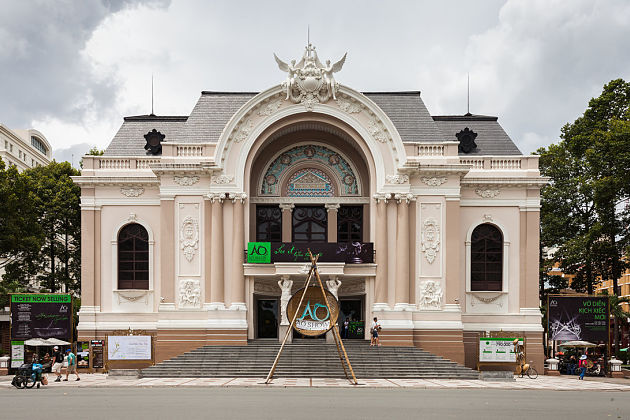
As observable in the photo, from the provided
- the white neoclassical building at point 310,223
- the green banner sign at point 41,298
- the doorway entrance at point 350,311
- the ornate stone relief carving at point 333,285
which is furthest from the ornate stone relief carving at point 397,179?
the green banner sign at point 41,298

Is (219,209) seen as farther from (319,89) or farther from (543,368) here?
(543,368)

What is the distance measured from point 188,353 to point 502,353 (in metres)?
16.3

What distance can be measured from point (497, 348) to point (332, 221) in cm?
1265

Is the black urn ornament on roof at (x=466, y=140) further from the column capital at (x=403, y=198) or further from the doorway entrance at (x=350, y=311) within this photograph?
the doorway entrance at (x=350, y=311)

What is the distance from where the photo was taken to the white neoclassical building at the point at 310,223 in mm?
39000

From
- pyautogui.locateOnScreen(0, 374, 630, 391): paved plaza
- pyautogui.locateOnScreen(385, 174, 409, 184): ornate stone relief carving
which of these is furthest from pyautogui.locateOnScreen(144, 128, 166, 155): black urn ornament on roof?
pyautogui.locateOnScreen(0, 374, 630, 391): paved plaza

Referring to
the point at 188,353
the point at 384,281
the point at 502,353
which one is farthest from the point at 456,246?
the point at 188,353

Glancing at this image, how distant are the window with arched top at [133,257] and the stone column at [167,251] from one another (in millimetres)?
2398

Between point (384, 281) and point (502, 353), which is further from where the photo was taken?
point (384, 281)

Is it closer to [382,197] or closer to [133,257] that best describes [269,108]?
[382,197]

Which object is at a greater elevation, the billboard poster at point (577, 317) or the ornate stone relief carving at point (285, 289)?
the ornate stone relief carving at point (285, 289)

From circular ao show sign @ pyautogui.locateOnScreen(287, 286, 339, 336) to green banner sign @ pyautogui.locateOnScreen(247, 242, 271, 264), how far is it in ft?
20.0

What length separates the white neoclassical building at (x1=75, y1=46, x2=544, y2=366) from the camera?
39.0 m

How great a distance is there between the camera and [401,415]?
18.9 meters
